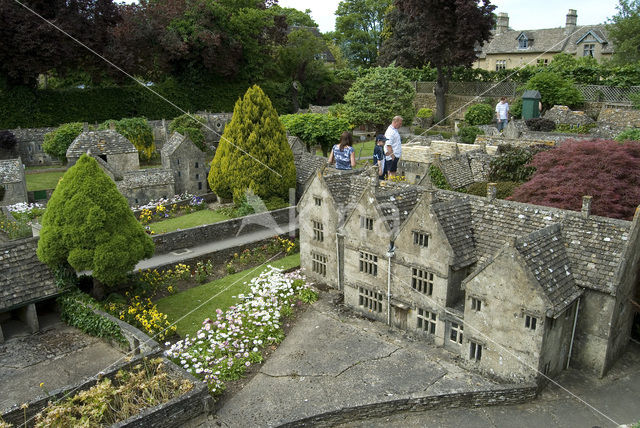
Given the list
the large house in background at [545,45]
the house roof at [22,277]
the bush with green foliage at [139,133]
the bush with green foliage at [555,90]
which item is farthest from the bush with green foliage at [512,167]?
the large house in background at [545,45]

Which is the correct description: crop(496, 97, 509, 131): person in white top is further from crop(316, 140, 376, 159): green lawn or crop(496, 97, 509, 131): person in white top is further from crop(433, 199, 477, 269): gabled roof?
crop(433, 199, 477, 269): gabled roof

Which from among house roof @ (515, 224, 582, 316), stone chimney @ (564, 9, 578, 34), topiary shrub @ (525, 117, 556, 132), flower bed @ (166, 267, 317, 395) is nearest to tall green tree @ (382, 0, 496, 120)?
topiary shrub @ (525, 117, 556, 132)

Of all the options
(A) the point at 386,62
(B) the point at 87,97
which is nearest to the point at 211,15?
(B) the point at 87,97

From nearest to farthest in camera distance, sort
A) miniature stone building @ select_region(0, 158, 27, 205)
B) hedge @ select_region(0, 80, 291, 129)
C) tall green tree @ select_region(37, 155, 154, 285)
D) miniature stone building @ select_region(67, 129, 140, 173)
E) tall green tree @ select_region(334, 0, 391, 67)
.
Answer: tall green tree @ select_region(37, 155, 154, 285) → miniature stone building @ select_region(0, 158, 27, 205) → miniature stone building @ select_region(67, 129, 140, 173) → hedge @ select_region(0, 80, 291, 129) → tall green tree @ select_region(334, 0, 391, 67)

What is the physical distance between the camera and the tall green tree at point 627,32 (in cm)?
6212

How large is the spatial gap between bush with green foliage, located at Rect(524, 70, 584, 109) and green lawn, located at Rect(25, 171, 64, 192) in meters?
52.6

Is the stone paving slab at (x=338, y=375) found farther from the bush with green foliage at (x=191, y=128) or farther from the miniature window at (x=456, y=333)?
the bush with green foliage at (x=191, y=128)

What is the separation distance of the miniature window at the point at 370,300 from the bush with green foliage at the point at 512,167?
14.3 metres

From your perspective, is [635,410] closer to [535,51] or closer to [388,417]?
[388,417]

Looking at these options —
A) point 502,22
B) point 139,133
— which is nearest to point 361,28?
point 502,22

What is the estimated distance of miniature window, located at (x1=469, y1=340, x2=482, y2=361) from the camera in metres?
19.2

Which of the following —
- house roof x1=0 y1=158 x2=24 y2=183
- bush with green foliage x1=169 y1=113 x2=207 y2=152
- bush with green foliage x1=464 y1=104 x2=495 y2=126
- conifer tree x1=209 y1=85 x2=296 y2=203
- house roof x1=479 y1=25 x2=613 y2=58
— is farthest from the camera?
house roof x1=479 y1=25 x2=613 y2=58

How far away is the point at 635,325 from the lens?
21.6 metres

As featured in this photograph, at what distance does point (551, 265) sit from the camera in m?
18.0
